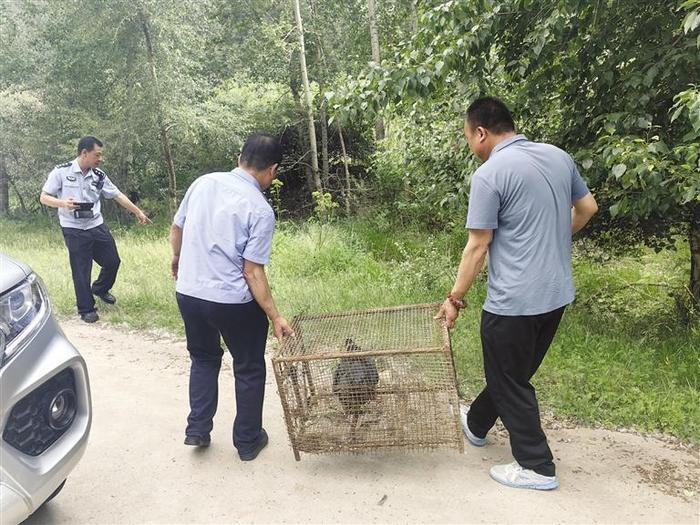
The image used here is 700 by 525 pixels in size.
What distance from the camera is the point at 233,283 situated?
2604 mm

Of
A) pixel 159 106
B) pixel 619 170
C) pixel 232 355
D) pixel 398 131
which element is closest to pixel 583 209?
pixel 619 170

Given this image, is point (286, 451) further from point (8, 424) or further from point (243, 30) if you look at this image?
point (243, 30)

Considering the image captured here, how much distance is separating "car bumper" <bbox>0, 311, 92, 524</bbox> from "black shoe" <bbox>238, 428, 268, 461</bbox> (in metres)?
0.89

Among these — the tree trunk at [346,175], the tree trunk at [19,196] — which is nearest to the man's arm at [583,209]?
the tree trunk at [346,175]

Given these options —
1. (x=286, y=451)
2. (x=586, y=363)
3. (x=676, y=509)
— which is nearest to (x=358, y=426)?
(x=286, y=451)

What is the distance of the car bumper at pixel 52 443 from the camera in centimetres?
177

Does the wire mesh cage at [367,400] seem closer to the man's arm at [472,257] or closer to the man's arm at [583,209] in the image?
the man's arm at [472,257]

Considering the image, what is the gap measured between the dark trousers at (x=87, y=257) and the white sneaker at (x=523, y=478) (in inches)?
168

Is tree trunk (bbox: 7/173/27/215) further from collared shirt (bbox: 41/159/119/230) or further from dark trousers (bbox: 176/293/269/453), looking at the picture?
dark trousers (bbox: 176/293/269/453)

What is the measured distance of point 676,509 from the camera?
2330 millimetres

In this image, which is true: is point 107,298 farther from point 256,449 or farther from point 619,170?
point 619,170

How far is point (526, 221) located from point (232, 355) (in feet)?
5.26

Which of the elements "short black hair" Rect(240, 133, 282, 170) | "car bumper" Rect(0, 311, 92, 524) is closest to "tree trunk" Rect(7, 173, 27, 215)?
"short black hair" Rect(240, 133, 282, 170)

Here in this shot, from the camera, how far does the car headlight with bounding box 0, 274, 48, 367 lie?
1873 mm
